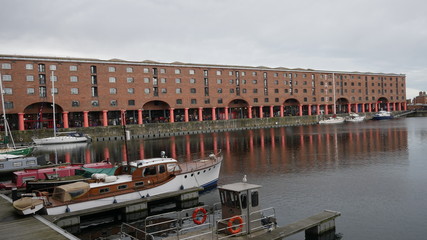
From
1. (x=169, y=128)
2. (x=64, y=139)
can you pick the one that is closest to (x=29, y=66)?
(x=64, y=139)

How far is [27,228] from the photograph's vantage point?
16359 mm

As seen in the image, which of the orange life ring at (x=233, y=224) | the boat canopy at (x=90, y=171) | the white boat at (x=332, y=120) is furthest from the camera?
the white boat at (x=332, y=120)

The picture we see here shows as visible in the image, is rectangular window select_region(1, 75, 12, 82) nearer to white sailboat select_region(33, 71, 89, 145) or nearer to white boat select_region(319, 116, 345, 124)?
white sailboat select_region(33, 71, 89, 145)

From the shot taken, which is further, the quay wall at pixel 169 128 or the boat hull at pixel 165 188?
the quay wall at pixel 169 128

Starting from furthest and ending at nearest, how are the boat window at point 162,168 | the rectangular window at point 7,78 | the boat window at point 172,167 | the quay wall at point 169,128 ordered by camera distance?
Answer: the quay wall at point 169,128, the rectangular window at point 7,78, the boat window at point 172,167, the boat window at point 162,168

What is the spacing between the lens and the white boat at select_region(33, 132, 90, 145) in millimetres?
74812

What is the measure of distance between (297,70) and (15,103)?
86.5 m

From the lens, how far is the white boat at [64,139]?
7481 centimetres

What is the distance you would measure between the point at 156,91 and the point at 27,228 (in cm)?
8013

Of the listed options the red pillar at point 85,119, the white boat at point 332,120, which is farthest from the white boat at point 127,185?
the white boat at point 332,120

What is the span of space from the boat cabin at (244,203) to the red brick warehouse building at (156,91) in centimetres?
7571

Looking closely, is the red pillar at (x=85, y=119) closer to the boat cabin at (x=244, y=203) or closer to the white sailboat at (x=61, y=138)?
the white sailboat at (x=61, y=138)

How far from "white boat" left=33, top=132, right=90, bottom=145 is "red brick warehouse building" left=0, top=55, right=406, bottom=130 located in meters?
6.21

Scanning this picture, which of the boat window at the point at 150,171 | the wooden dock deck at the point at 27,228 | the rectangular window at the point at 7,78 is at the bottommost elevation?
the wooden dock deck at the point at 27,228
